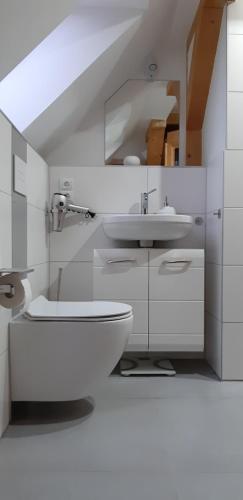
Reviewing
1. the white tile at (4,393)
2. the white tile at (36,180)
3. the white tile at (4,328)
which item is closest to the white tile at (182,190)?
the white tile at (36,180)

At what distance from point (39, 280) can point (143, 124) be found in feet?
4.02

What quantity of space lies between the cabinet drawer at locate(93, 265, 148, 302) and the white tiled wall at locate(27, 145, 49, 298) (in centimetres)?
33

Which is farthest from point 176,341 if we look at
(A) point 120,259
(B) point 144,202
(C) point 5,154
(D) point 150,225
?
(C) point 5,154

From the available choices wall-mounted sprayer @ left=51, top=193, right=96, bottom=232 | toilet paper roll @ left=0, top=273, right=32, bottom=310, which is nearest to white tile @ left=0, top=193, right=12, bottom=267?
toilet paper roll @ left=0, top=273, right=32, bottom=310

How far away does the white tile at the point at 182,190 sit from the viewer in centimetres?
247

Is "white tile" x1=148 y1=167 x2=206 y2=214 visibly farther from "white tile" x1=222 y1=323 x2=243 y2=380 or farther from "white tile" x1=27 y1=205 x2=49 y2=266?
"white tile" x1=222 y1=323 x2=243 y2=380

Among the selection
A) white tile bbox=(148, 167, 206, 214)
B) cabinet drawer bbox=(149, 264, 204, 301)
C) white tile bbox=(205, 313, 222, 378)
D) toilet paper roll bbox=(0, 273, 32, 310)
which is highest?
white tile bbox=(148, 167, 206, 214)

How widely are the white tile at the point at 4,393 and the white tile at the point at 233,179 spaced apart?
1.35 m

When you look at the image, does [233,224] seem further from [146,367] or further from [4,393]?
[4,393]

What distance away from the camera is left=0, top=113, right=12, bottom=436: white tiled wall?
4.76 feet

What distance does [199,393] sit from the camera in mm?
1902

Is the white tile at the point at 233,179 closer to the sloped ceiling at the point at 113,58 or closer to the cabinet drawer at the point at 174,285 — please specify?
the cabinet drawer at the point at 174,285

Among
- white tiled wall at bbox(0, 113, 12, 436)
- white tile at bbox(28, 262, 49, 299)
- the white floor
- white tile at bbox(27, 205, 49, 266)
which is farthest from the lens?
white tile at bbox(28, 262, 49, 299)

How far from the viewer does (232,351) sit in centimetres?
205
